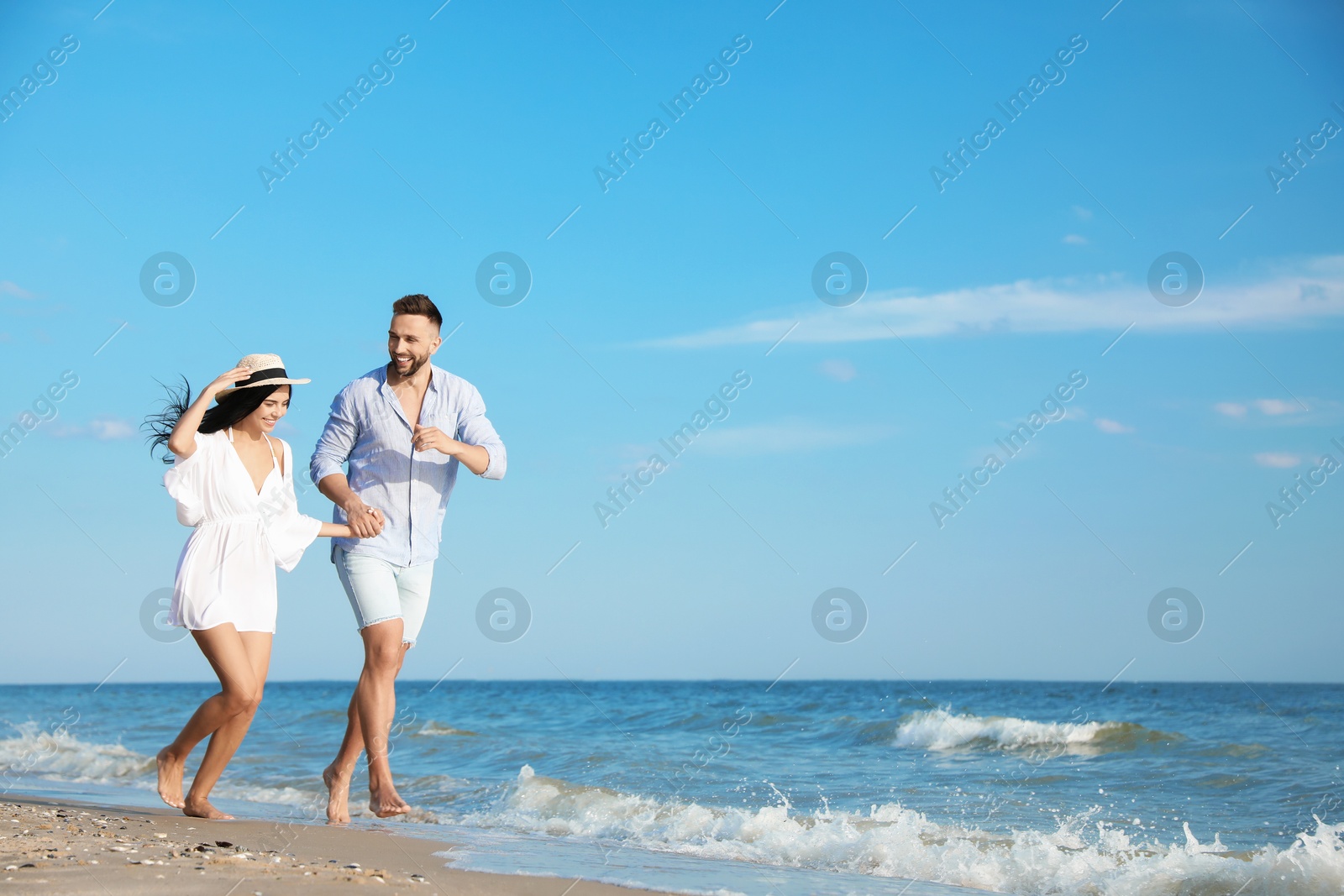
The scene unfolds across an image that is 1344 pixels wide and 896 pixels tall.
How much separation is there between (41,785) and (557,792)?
394 centimetres

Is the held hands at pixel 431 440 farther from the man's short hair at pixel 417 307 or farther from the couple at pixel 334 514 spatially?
the man's short hair at pixel 417 307

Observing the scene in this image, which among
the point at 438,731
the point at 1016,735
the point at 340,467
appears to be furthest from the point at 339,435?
the point at 1016,735

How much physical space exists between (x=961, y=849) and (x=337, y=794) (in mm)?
2995

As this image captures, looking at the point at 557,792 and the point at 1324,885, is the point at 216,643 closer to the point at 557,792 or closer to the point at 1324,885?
the point at 557,792

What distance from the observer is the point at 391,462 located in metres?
4.69

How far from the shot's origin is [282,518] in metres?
4.56

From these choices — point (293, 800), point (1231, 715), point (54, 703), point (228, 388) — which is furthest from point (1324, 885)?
point (54, 703)

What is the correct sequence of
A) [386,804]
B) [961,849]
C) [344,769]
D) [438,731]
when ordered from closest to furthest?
1. [386,804]
2. [344,769]
3. [961,849]
4. [438,731]

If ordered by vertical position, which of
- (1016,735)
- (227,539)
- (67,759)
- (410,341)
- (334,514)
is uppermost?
(410,341)

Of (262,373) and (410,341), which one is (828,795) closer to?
(410,341)

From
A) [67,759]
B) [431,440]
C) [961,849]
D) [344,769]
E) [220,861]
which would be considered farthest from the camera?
[67,759]

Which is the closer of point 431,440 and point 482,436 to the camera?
point 431,440

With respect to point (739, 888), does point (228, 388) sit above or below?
above

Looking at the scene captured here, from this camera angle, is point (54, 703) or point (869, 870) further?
point (54, 703)
